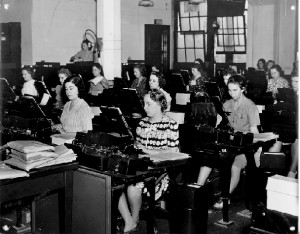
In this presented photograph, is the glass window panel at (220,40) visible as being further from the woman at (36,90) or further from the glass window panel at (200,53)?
the woman at (36,90)

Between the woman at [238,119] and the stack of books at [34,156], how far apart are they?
1722 millimetres

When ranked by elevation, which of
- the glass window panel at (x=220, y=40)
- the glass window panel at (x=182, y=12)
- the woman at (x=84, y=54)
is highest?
the glass window panel at (x=182, y=12)

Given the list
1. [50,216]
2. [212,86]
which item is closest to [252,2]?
[212,86]

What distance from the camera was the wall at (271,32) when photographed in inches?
559

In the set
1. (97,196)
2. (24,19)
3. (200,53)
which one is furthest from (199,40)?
(97,196)

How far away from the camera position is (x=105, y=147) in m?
3.46

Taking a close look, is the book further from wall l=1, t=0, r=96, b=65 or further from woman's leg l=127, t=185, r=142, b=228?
wall l=1, t=0, r=96, b=65

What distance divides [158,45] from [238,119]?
11165 millimetres

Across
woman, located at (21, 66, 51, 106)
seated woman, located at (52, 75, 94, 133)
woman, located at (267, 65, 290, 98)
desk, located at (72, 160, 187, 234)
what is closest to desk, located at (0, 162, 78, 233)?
desk, located at (72, 160, 187, 234)

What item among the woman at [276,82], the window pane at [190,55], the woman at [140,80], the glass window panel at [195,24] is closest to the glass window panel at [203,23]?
the glass window panel at [195,24]

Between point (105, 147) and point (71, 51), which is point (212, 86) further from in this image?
point (71, 51)

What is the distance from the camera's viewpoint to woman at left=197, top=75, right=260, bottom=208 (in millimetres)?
4469

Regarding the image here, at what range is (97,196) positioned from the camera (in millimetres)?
3316

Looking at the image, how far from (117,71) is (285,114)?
19.7 ft
